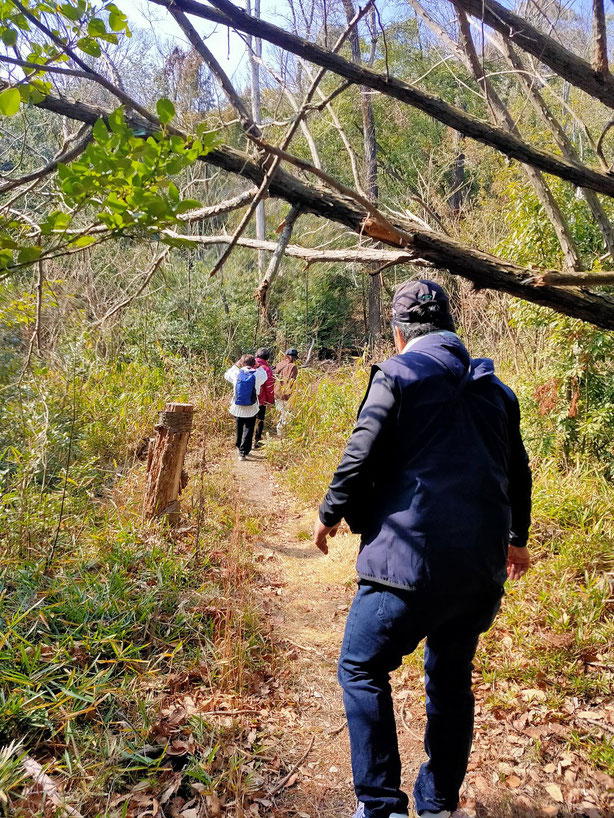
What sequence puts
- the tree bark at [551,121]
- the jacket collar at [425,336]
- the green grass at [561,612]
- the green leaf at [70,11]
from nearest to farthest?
the green leaf at [70,11] → the jacket collar at [425,336] → the green grass at [561,612] → the tree bark at [551,121]

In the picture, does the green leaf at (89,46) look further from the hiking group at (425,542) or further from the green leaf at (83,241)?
the hiking group at (425,542)

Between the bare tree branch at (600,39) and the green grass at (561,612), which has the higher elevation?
the bare tree branch at (600,39)

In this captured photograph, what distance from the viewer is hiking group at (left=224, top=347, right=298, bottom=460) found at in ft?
27.3

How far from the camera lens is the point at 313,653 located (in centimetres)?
373

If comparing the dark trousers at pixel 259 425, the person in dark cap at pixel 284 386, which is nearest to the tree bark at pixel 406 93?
the person in dark cap at pixel 284 386

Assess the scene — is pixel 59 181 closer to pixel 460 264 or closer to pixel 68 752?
pixel 460 264

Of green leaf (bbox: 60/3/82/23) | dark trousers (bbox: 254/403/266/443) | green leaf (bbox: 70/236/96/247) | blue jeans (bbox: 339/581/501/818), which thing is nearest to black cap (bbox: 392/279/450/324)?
blue jeans (bbox: 339/581/501/818)

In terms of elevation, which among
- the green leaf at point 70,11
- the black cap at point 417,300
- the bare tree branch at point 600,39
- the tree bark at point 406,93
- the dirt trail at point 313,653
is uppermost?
the bare tree branch at point 600,39

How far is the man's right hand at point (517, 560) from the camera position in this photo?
236 cm

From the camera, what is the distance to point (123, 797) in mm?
2312

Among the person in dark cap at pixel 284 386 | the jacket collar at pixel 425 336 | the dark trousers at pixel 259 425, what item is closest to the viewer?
the jacket collar at pixel 425 336

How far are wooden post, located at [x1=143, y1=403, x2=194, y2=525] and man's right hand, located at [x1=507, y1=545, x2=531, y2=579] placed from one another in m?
3.15

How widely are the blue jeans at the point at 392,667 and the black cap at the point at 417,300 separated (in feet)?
3.36

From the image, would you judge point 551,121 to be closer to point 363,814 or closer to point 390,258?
point 390,258
